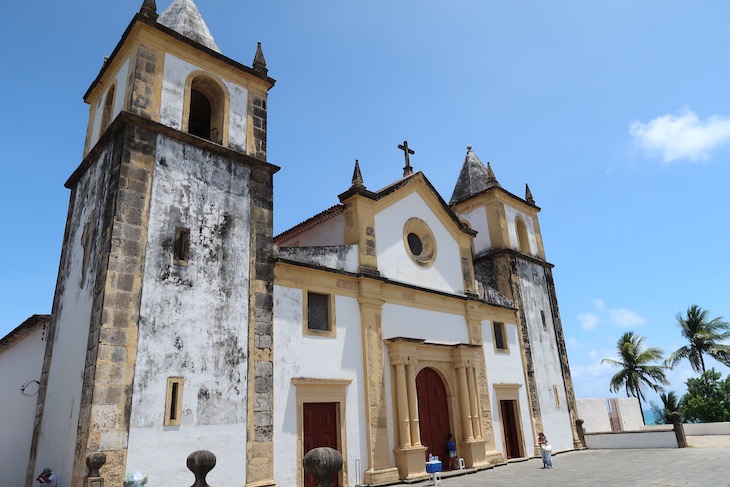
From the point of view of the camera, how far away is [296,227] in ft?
57.8

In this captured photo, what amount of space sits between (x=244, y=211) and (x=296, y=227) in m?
5.37

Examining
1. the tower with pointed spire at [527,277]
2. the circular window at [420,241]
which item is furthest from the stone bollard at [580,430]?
the circular window at [420,241]

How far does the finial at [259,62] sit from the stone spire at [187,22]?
→ 3.32 feet

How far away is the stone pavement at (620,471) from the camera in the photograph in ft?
36.5

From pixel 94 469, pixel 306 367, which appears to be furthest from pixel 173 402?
pixel 306 367

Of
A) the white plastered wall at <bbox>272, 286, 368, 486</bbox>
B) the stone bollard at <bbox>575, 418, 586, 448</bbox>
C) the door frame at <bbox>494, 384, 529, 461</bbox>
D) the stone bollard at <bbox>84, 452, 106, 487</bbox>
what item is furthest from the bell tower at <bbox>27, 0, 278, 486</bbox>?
the stone bollard at <bbox>575, 418, 586, 448</bbox>

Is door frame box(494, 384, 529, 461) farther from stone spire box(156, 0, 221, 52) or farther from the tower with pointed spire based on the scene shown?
stone spire box(156, 0, 221, 52)

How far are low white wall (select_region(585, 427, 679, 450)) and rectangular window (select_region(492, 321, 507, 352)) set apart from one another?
583 centimetres

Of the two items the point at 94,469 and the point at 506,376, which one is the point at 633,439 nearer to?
the point at 506,376

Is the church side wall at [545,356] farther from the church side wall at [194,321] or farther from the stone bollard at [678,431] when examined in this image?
the church side wall at [194,321]

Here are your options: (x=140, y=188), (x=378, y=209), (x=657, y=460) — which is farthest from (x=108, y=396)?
(x=657, y=460)

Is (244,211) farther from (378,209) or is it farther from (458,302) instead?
(458,302)

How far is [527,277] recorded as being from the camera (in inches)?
833

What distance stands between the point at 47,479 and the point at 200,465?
3.69 meters
